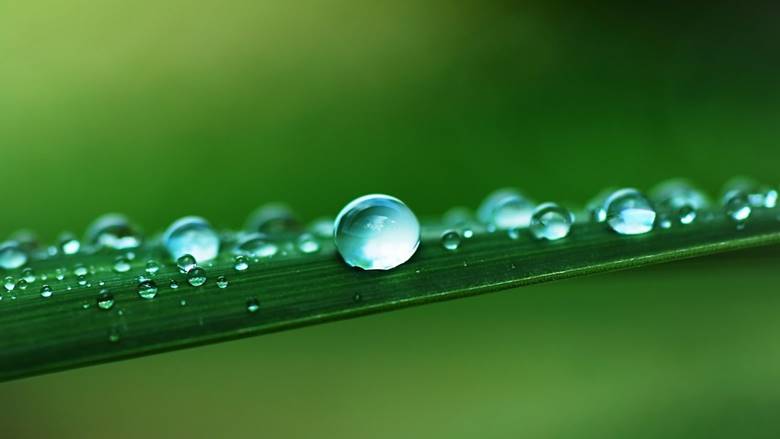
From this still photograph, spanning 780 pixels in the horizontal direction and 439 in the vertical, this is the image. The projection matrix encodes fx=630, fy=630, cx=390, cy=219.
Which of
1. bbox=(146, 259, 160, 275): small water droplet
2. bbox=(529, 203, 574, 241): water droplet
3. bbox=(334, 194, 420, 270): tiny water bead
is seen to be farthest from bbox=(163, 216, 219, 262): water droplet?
bbox=(529, 203, 574, 241): water droplet

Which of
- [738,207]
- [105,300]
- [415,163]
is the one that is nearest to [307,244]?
[105,300]

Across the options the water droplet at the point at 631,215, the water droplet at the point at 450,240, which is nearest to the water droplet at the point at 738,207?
the water droplet at the point at 631,215

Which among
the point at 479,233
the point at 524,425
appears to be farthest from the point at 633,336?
the point at 479,233

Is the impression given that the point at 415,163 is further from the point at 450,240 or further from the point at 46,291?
the point at 46,291

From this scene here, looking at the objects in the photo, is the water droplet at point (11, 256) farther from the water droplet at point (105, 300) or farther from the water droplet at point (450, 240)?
the water droplet at point (450, 240)

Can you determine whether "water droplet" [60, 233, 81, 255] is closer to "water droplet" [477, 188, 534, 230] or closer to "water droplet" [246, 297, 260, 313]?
"water droplet" [246, 297, 260, 313]

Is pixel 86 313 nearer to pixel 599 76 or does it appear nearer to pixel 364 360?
pixel 364 360

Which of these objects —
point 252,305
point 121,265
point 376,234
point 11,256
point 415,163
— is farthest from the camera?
point 415,163
